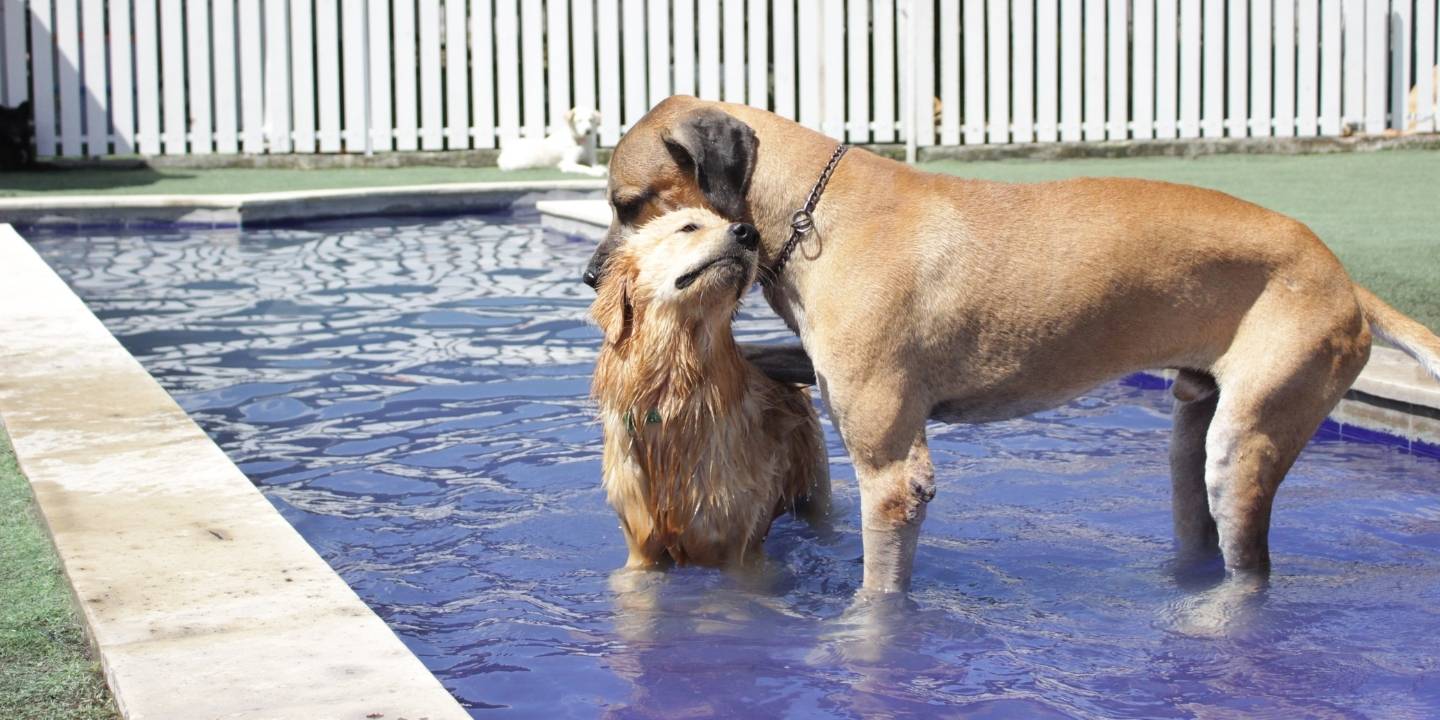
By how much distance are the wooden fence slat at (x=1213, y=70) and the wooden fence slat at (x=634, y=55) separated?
593 cm

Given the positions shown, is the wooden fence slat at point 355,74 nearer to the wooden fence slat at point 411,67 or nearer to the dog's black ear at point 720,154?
the wooden fence slat at point 411,67

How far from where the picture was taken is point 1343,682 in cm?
364

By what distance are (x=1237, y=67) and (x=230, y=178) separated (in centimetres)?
1038

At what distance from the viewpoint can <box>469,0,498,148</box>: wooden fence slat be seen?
53.0ft

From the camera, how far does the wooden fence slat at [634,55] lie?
16.3 metres

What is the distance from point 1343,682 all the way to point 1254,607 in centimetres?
47

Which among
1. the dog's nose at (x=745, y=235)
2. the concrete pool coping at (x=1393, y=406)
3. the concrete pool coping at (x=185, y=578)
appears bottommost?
the concrete pool coping at (x=1393, y=406)

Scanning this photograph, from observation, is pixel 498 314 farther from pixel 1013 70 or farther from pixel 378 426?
pixel 1013 70

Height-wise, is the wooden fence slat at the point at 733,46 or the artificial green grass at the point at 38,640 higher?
the wooden fence slat at the point at 733,46

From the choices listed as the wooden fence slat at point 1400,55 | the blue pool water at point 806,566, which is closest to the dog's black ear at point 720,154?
the blue pool water at point 806,566

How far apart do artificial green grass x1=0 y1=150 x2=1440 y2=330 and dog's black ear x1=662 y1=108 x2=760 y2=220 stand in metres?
3.51

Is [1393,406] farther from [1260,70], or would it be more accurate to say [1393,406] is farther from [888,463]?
[1260,70]

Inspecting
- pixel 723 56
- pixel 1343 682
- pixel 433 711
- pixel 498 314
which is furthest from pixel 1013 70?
pixel 433 711

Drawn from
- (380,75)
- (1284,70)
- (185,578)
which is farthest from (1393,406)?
(380,75)
